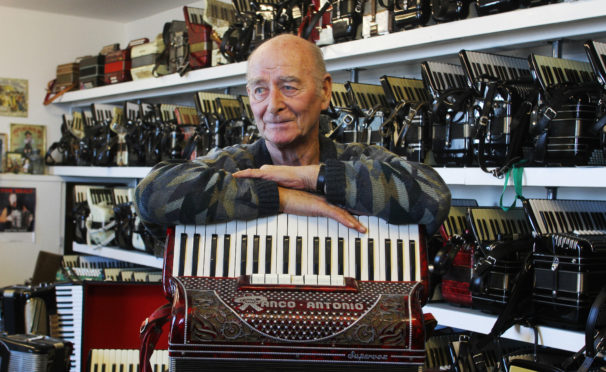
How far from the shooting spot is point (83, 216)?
576 cm

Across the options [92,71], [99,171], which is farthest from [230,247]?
[92,71]

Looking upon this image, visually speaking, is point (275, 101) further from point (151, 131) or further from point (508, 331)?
point (151, 131)

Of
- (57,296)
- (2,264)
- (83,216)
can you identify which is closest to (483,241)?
(57,296)

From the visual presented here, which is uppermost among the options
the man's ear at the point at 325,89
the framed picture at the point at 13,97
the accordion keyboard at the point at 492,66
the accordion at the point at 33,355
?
the framed picture at the point at 13,97

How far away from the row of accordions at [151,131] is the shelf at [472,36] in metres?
0.27

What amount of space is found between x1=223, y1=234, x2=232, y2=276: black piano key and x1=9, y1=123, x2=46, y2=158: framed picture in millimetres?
5372

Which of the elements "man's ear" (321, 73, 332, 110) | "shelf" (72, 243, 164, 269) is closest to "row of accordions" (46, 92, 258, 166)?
"shelf" (72, 243, 164, 269)

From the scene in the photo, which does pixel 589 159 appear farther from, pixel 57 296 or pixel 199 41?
pixel 199 41

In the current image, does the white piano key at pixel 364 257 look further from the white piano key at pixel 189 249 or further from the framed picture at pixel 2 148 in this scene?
the framed picture at pixel 2 148

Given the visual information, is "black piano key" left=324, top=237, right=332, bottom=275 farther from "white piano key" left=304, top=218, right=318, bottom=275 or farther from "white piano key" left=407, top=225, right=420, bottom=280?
"white piano key" left=407, top=225, right=420, bottom=280

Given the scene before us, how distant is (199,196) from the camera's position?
1.65 meters

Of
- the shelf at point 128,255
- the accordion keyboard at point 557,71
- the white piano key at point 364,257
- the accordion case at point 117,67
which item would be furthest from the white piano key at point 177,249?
the accordion case at point 117,67

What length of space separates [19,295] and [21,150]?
382 cm

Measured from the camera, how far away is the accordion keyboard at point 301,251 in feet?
5.25
